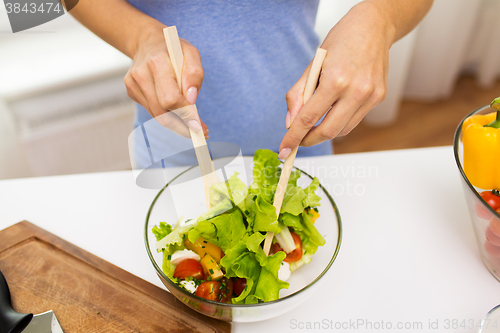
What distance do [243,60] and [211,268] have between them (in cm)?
49

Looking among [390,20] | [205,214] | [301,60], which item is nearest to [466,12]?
[301,60]

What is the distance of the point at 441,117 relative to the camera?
85.5 inches

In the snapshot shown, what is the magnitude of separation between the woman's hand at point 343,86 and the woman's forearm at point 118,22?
0.31m

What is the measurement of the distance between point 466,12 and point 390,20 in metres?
1.81

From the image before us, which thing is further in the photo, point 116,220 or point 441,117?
point 441,117

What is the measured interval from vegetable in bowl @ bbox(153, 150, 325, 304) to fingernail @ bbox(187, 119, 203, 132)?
0.10 meters

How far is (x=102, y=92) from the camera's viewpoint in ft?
4.99

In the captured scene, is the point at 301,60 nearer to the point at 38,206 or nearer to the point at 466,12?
the point at 38,206

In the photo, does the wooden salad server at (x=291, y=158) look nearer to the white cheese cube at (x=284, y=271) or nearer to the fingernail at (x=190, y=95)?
the white cheese cube at (x=284, y=271)

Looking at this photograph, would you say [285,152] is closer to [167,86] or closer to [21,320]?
[167,86]

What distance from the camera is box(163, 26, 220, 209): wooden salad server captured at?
47cm

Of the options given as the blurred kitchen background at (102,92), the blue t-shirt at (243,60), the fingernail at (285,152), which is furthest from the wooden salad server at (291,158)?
the blurred kitchen background at (102,92)

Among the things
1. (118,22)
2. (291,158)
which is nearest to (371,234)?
(291,158)

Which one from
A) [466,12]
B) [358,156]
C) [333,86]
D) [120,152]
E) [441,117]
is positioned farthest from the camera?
[441,117]
